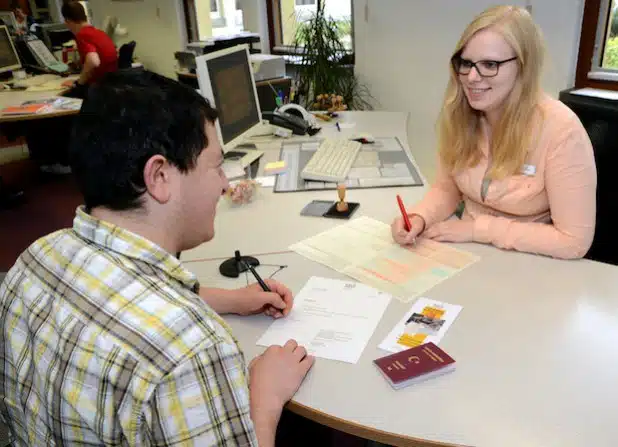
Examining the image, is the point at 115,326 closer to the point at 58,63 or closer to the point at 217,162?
the point at 217,162

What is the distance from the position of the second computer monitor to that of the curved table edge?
1.25 metres

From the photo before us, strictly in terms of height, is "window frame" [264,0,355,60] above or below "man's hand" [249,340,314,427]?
above

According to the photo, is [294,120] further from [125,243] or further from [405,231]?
[125,243]

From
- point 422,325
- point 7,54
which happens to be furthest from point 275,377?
point 7,54

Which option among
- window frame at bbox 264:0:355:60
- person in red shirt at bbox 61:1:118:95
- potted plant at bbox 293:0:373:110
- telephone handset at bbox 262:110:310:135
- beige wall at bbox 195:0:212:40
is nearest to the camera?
telephone handset at bbox 262:110:310:135

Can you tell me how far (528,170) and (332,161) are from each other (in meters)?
0.78

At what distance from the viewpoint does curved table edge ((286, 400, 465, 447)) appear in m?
0.88

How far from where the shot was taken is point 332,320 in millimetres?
1179

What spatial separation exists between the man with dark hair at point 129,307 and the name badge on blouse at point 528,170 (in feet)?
3.15

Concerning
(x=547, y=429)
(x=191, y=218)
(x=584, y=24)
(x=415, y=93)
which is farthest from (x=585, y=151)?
(x=415, y=93)

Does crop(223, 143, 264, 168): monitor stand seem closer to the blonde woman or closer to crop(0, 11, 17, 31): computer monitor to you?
the blonde woman

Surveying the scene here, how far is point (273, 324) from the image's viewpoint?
1192 millimetres

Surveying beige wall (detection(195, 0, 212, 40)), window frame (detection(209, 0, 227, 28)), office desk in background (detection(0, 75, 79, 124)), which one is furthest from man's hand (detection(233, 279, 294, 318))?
beige wall (detection(195, 0, 212, 40))

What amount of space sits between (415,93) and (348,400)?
297cm
